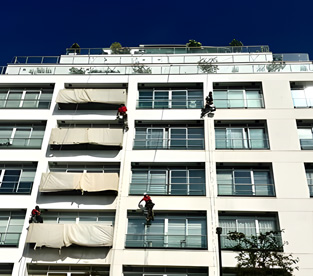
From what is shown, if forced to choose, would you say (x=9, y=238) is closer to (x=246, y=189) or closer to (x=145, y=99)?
(x=145, y=99)

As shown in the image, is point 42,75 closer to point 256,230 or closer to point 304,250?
point 256,230

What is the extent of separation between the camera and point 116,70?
26562 mm

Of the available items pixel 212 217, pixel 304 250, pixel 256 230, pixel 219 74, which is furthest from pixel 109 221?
pixel 219 74

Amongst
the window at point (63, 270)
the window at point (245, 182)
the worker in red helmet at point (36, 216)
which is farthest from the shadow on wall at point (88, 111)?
the window at point (63, 270)

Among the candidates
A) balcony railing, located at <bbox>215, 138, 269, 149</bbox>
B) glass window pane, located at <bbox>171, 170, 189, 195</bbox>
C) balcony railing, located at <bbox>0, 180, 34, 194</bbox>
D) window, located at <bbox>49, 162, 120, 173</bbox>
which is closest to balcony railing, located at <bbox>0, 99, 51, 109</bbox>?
window, located at <bbox>49, 162, 120, 173</bbox>

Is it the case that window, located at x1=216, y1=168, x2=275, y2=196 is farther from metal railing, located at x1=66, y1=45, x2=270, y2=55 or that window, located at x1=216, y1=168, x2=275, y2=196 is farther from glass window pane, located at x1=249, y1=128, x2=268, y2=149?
metal railing, located at x1=66, y1=45, x2=270, y2=55

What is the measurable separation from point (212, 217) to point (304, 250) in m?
5.33

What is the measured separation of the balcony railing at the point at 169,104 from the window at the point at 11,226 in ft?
36.5

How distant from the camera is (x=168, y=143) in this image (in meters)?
23.6

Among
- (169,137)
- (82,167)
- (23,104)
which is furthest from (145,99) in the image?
(23,104)

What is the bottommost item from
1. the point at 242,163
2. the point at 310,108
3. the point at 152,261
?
the point at 152,261

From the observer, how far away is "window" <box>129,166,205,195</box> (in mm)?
21672

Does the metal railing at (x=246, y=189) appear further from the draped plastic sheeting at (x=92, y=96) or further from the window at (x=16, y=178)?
the window at (x=16, y=178)

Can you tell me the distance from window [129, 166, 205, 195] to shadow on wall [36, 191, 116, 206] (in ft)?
4.98
